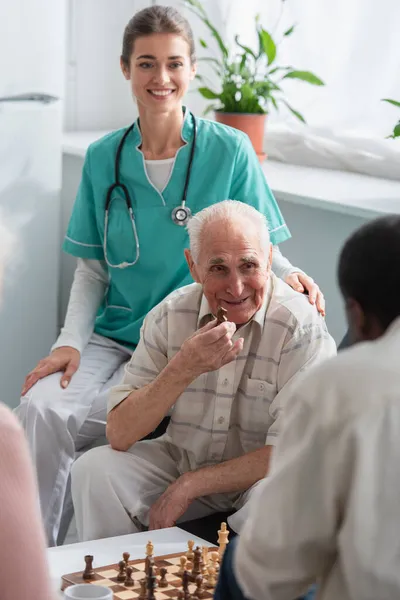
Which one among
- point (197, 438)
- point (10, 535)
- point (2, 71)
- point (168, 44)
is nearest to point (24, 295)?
point (2, 71)

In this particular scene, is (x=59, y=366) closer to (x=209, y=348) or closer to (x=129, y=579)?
(x=209, y=348)

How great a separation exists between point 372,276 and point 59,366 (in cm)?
160

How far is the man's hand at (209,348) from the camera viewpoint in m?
1.91

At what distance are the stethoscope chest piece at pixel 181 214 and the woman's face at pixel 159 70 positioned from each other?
0.26m

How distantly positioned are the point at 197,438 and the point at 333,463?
3.43 ft

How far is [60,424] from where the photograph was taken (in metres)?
2.47

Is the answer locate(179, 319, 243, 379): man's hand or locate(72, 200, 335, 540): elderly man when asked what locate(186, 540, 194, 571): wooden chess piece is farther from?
locate(179, 319, 243, 379): man's hand

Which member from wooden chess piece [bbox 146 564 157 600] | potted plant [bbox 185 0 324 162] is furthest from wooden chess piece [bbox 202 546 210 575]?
potted plant [bbox 185 0 324 162]

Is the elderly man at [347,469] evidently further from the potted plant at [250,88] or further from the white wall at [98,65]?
the white wall at [98,65]

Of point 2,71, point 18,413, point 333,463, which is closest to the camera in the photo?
point 333,463

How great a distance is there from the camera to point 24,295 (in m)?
3.16

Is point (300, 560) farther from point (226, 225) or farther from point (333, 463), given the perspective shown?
point (226, 225)

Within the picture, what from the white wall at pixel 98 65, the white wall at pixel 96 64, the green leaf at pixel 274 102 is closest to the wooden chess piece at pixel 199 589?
the green leaf at pixel 274 102

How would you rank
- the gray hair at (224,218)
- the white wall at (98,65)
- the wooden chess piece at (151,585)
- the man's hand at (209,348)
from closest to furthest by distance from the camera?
the wooden chess piece at (151,585), the man's hand at (209,348), the gray hair at (224,218), the white wall at (98,65)
